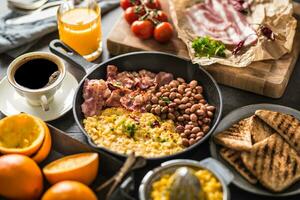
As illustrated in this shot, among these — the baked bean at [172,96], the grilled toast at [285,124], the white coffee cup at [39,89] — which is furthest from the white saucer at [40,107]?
the grilled toast at [285,124]

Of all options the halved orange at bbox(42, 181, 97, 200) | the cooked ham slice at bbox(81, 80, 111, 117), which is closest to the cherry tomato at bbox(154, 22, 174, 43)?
the cooked ham slice at bbox(81, 80, 111, 117)

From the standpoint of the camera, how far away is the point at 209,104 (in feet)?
6.35

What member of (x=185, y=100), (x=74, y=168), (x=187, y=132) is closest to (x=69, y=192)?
(x=74, y=168)

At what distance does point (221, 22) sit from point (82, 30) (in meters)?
0.58

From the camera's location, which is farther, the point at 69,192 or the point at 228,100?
the point at 228,100

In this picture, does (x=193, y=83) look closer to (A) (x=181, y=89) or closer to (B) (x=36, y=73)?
(A) (x=181, y=89)

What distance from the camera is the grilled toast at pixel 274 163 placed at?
1618mm

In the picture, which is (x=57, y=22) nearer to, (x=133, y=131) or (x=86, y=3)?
(x=86, y=3)

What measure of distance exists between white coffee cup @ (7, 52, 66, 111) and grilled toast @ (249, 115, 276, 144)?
0.67 metres

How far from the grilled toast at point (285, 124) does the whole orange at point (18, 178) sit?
0.75 metres

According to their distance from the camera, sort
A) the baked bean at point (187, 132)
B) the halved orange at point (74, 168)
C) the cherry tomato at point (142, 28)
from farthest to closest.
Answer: the cherry tomato at point (142, 28) < the baked bean at point (187, 132) < the halved orange at point (74, 168)

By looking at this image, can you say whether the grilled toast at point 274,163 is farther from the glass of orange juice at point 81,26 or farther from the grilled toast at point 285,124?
the glass of orange juice at point 81,26

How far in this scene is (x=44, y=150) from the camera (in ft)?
5.54

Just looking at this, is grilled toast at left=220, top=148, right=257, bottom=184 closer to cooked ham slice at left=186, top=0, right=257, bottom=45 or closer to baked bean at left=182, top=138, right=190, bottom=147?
baked bean at left=182, top=138, right=190, bottom=147
